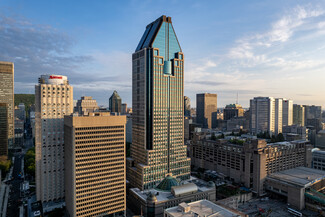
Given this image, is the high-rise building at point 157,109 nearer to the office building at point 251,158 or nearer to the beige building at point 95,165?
the beige building at point 95,165

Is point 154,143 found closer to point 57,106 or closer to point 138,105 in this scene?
point 138,105

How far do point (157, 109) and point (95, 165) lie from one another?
5072 cm

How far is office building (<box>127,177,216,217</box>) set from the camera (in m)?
104

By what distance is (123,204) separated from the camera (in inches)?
4250

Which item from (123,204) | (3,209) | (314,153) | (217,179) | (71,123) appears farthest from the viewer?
(314,153)

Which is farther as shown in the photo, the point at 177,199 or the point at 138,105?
the point at 138,105

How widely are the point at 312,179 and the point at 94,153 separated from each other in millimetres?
122182

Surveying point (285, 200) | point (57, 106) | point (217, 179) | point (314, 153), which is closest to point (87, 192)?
point (57, 106)

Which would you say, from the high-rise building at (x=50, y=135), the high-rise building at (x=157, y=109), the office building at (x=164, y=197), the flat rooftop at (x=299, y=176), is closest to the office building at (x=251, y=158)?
the flat rooftop at (x=299, y=176)

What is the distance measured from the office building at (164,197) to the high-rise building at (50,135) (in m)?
42.9

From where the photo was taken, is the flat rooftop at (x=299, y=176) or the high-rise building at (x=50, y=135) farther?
the flat rooftop at (x=299, y=176)

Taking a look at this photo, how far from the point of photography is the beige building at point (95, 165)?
9662cm

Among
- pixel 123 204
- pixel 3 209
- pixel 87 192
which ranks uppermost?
pixel 87 192

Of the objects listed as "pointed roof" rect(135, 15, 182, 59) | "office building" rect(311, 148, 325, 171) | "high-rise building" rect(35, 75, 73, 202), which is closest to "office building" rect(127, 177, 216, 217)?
"high-rise building" rect(35, 75, 73, 202)
